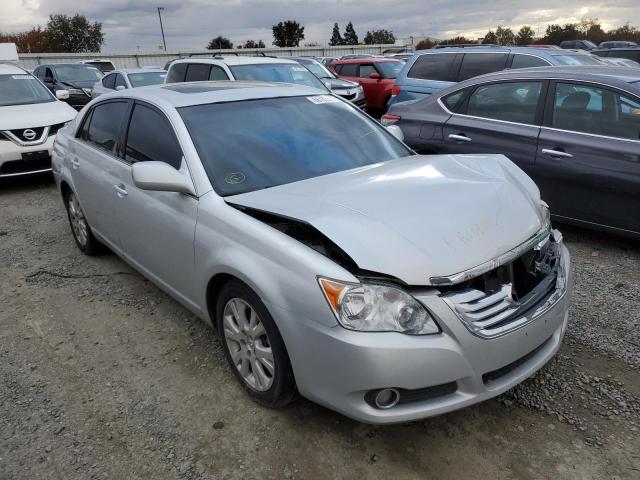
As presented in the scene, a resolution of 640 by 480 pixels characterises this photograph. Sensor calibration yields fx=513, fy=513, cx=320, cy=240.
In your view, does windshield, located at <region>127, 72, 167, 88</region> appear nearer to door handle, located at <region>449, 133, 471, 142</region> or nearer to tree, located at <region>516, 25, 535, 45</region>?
door handle, located at <region>449, 133, 471, 142</region>

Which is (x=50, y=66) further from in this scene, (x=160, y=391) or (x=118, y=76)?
(x=160, y=391)

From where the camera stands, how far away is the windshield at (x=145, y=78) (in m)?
11.4

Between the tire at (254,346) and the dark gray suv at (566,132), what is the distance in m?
3.25

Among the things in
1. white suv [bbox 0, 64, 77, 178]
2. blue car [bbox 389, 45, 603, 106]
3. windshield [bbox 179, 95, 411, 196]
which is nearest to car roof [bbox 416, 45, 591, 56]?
blue car [bbox 389, 45, 603, 106]

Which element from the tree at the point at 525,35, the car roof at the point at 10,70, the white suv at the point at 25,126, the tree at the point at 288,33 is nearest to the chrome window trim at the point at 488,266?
the white suv at the point at 25,126

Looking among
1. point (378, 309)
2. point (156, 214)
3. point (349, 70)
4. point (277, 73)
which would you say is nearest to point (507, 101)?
point (156, 214)

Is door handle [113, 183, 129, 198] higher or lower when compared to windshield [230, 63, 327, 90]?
lower

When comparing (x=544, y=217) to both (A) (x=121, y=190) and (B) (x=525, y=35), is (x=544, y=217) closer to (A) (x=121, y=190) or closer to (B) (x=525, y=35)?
(A) (x=121, y=190)

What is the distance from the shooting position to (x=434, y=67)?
335 inches

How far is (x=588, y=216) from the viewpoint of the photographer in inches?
174

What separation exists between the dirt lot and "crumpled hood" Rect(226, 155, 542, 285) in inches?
34.0

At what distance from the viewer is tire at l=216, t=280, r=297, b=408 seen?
2396 millimetres

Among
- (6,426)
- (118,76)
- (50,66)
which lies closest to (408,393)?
(6,426)

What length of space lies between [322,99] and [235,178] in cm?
119
